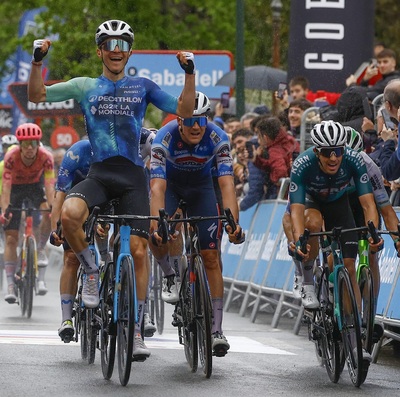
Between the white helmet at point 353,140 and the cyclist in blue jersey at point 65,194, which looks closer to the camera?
the cyclist in blue jersey at point 65,194

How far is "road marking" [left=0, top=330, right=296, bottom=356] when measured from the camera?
13.3 meters

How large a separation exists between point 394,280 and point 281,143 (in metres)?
4.55

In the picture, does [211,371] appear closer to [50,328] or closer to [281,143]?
[50,328]

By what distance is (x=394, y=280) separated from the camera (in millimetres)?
13055

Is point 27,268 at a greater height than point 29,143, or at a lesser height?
lesser

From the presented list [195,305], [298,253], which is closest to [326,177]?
[298,253]

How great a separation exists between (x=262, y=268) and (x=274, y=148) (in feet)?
4.45

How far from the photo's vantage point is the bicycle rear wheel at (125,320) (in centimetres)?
1013

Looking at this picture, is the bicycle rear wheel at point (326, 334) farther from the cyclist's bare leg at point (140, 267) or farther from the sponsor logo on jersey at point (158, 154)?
the sponsor logo on jersey at point (158, 154)

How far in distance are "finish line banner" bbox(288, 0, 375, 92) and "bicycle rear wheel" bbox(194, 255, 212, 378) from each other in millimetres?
10592

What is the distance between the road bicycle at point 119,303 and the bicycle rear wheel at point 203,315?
538mm

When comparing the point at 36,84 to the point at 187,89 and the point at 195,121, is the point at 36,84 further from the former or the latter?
the point at 195,121

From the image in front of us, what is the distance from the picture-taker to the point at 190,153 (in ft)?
39.1

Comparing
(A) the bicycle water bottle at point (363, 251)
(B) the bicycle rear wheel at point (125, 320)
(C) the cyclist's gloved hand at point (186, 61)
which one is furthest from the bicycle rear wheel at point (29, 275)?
(C) the cyclist's gloved hand at point (186, 61)
